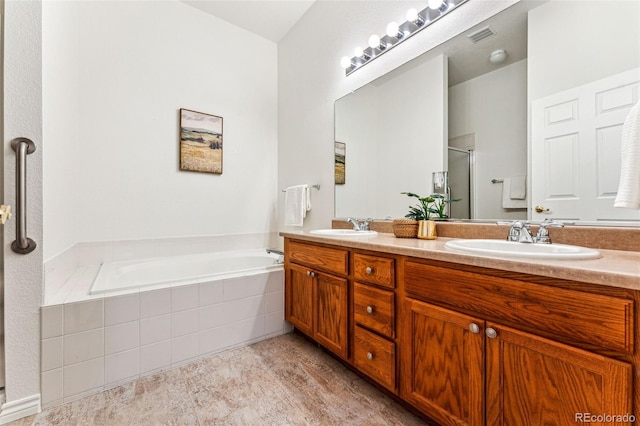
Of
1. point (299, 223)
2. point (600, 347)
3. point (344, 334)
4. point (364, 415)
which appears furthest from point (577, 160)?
point (299, 223)

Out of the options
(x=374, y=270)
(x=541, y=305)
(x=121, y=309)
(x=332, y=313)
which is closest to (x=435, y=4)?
(x=374, y=270)

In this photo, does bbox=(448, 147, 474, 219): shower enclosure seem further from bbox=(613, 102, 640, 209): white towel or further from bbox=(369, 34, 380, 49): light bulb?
bbox=(369, 34, 380, 49): light bulb

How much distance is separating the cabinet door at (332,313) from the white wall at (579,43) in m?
1.29

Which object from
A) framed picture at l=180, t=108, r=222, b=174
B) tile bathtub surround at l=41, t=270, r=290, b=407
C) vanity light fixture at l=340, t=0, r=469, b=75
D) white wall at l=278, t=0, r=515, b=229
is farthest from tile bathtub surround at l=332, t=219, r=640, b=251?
framed picture at l=180, t=108, r=222, b=174

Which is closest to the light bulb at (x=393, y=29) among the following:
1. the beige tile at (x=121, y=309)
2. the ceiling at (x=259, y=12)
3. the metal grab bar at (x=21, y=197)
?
the ceiling at (x=259, y=12)

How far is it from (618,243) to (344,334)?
46.9 inches

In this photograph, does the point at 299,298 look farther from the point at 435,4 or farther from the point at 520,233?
the point at 435,4

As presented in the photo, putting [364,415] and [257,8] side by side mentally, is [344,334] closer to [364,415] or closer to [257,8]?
[364,415]

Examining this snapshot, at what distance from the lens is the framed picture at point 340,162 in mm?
2217

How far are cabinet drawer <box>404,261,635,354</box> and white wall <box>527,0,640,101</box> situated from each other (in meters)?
0.90

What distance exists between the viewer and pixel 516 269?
0.81 metres

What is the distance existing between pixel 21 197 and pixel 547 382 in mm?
2066

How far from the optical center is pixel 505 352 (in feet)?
2.82

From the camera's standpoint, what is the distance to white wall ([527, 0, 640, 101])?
1.01m
